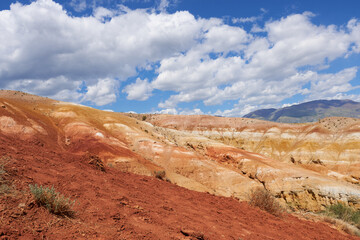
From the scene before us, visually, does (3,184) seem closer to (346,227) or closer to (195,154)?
(346,227)

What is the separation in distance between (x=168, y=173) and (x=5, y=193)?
21.5 m

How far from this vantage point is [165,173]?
966 inches

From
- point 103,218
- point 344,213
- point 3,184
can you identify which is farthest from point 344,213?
point 3,184

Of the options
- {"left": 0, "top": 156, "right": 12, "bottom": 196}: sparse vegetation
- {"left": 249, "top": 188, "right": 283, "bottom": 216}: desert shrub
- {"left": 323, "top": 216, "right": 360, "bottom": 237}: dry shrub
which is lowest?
{"left": 323, "top": 216, "right": 360, "bottom": 237}: dry shrub

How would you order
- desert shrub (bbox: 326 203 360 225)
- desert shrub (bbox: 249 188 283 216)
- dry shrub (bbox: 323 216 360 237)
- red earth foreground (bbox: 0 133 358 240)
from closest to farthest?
red earth foreground (bbox: 0 133 358 240) < desert shrub (bbox: 249 188 283 216) < dry shrub (bbox: 323 216 360 237) < desert shrub (bbox: 326 203 360 225)

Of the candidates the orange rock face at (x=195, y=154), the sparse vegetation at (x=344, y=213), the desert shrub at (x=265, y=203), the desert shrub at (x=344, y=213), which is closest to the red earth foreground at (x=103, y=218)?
the desert shrub at (x=265, y=203)

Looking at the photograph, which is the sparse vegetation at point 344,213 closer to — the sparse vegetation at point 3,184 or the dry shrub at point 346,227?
the dry shrub at point 346,227

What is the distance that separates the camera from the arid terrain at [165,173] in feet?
19.4

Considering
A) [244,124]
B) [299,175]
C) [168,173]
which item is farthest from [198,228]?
[244,124]

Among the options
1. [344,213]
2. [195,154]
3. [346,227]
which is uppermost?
[195,154]

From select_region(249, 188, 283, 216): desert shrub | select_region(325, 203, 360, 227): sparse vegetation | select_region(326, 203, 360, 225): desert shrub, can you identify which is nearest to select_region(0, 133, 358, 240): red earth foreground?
select_region(249, 188, 283, 216): desert shrub

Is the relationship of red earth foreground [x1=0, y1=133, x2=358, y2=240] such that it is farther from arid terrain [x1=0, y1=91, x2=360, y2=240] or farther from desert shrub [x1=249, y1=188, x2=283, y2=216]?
desert shrub [x1=249, y1=188, x2=283, y2=216]

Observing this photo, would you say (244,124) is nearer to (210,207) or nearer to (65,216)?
(210,207)

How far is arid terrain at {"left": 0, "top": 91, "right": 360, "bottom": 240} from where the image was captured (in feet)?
19.4
